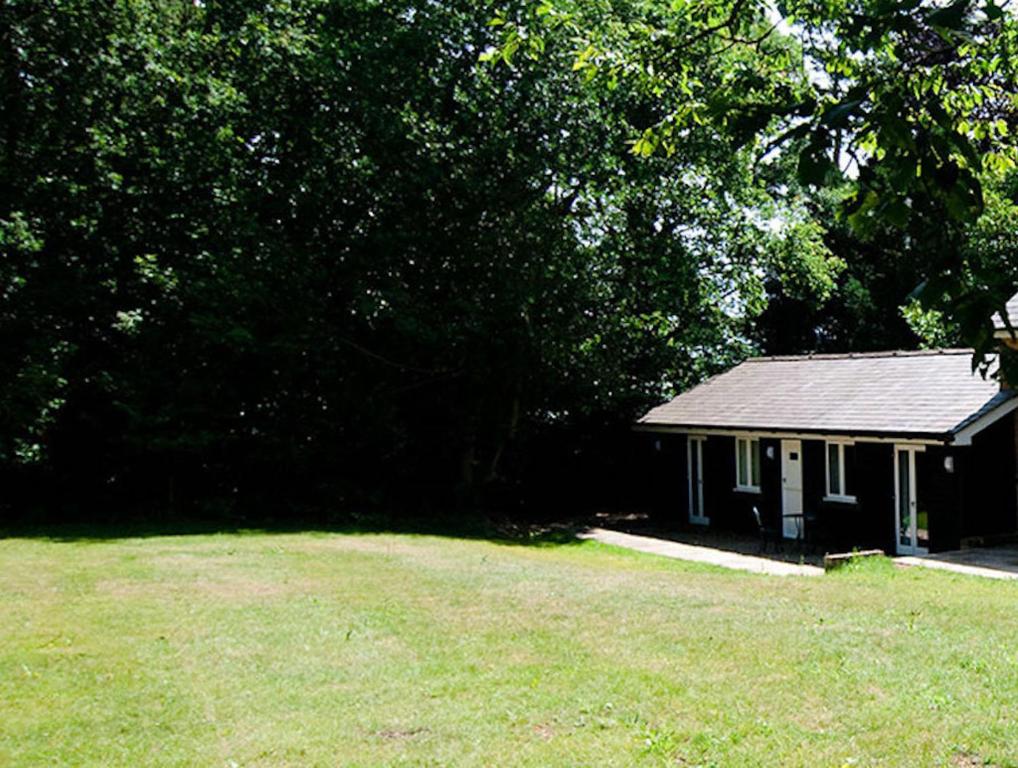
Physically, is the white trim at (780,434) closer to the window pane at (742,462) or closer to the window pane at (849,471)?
the window pane at (742,462)

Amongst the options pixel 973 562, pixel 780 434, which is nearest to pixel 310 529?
pixel 780 434

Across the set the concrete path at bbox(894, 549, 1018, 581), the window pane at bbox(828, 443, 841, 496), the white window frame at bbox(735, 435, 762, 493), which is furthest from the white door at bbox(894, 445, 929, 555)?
the white window frame at bbox(735, 435, 762, 493)

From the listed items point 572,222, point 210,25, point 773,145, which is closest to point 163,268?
point 210,25

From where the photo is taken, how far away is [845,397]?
20.0m

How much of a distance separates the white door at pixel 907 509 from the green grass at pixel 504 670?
406cm

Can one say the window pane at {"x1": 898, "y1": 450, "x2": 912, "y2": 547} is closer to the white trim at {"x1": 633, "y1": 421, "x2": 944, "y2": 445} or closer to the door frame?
the white trim at {"x1": 633, "y1": 421, "x2": 944, "y2": 445}

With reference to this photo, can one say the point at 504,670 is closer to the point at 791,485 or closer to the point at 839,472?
the point at 839,472

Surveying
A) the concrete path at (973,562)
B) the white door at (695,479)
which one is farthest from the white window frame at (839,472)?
the white door at (695,479)

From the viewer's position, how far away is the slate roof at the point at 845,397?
57.0ft

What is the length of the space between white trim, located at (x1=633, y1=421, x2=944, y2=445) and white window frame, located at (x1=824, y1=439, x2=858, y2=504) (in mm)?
252

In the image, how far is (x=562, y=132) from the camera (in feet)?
74.2

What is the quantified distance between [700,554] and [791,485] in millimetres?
3196

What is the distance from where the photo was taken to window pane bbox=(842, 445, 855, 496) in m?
18.9

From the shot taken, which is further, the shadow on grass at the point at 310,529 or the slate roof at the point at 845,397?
the shadow on grass at the point at 310,529
